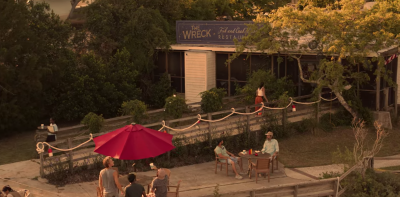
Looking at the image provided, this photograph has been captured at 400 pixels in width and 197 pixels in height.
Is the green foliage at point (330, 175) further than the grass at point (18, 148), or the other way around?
the grass at point (18, 148)

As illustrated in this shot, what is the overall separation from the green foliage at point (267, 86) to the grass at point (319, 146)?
2781 mm

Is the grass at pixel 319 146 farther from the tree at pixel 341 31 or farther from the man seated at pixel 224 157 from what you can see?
the man seated at pixel 224 157

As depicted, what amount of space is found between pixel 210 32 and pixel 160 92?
391 cm

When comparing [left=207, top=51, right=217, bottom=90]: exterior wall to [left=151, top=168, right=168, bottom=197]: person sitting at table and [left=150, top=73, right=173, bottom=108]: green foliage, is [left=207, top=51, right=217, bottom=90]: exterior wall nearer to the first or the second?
[left=150, top=73, right=173, bottom=108]: green foliage

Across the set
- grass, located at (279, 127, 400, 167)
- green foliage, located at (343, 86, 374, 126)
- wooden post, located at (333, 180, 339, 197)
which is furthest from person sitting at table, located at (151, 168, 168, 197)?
green foliage, located at (343, 86, 374, 126)

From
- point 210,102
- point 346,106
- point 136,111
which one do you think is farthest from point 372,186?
point 136,111

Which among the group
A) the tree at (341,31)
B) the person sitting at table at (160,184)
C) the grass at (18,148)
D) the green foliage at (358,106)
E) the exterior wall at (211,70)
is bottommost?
the grass at (18,148)

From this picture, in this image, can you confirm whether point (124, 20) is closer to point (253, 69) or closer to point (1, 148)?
point (253, 69)

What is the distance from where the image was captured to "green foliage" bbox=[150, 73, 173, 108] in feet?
84.6

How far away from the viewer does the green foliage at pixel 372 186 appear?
13875 mm

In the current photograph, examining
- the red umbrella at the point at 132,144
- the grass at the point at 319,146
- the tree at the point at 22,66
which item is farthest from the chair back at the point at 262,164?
the tree at the point at 22,66

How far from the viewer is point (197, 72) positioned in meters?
24.5

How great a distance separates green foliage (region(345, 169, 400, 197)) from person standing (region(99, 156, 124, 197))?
6.02 metres

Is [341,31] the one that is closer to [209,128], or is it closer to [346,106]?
[346,106]
